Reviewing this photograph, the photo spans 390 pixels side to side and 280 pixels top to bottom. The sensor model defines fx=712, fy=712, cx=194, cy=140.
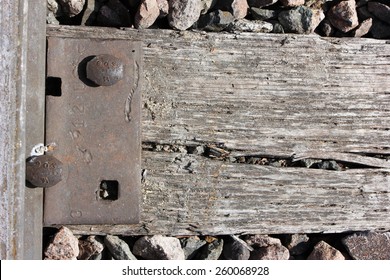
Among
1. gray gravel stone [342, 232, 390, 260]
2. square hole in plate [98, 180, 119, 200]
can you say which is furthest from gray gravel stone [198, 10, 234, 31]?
gray gravel stone [342, 232, 390, 260]

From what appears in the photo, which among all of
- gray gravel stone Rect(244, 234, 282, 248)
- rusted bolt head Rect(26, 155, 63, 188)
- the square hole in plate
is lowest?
gray gravel stone Rect(244, 234, 282, 248)

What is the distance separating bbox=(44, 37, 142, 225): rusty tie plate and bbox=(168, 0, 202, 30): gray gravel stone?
0.22 metres

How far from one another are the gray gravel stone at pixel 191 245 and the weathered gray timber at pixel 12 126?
0.75 meters

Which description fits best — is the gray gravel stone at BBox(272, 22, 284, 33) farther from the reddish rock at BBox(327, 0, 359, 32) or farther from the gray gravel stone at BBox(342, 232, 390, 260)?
the gray gravel stone at BBox(342, 232, 390, 260)

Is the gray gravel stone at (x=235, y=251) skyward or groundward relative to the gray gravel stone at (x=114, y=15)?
groundward

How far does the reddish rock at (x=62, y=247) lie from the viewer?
2.65m

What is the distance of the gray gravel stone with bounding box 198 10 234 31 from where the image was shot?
2779 mm

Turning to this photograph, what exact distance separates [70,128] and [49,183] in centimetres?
23

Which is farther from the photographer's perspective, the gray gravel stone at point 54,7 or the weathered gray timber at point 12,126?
the gray gravel stone at point 54,7

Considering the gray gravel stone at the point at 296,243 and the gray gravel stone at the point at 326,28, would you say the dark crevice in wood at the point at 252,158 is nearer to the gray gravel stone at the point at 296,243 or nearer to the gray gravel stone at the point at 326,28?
the gray gravel stone at the point at 296,243

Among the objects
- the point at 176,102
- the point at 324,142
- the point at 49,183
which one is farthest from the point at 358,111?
the point at 49,183

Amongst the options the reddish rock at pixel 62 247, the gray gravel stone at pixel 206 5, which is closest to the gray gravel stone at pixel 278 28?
the gray gravel stone at pixel 206 5

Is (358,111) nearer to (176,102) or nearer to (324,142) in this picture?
(324,142)

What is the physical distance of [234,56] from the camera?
110 inches
